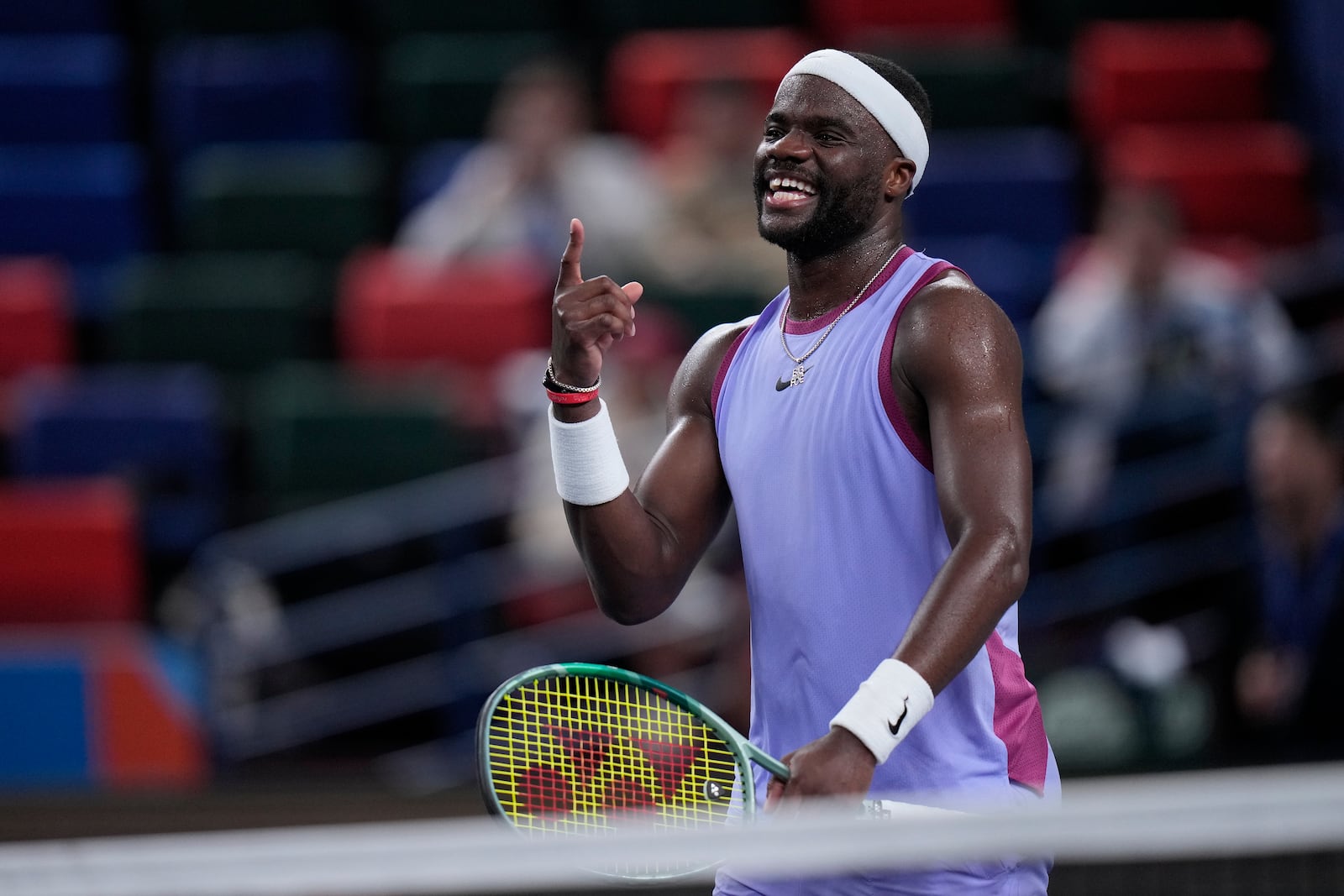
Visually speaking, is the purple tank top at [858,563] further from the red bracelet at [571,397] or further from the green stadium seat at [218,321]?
the green stadium seat at [218,321]

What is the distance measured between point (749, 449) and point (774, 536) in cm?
16

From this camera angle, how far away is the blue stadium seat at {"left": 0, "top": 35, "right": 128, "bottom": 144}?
28.5 feet

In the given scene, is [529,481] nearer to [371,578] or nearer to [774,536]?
[371,578]

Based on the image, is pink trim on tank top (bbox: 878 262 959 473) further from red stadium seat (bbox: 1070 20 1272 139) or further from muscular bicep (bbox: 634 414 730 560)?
red stadium seat (bbox: 1070 20 1272 139)

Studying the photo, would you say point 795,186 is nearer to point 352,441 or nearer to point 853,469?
point 853,469

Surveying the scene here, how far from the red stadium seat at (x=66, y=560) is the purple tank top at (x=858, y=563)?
4.26 metres

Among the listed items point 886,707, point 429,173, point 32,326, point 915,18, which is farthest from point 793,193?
point 915,18

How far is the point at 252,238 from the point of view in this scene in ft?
26.8

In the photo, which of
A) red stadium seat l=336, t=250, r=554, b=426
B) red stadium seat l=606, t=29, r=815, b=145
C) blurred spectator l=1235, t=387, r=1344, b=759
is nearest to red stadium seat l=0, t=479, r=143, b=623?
red stadium seat l=336, t=250, r=554, b=426

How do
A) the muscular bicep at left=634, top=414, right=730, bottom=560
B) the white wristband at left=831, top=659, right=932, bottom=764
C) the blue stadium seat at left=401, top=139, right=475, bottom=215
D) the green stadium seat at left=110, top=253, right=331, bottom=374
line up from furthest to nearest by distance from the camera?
the blue stadium seat at left=401, top=139, right=475, bottom=215
the green stadium seat at left=110, top=253, right=331, bottom=374
the muscular bicep at left=634, top=414, right=730, bottom=560
the white wristband at left=831, top=659, right=932, bottom=764

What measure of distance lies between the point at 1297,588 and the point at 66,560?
13.7 ft

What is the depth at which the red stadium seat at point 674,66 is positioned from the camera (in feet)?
28.0

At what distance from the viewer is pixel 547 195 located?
770 centimetres

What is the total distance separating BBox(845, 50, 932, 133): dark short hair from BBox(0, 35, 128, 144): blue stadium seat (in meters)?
6.60
